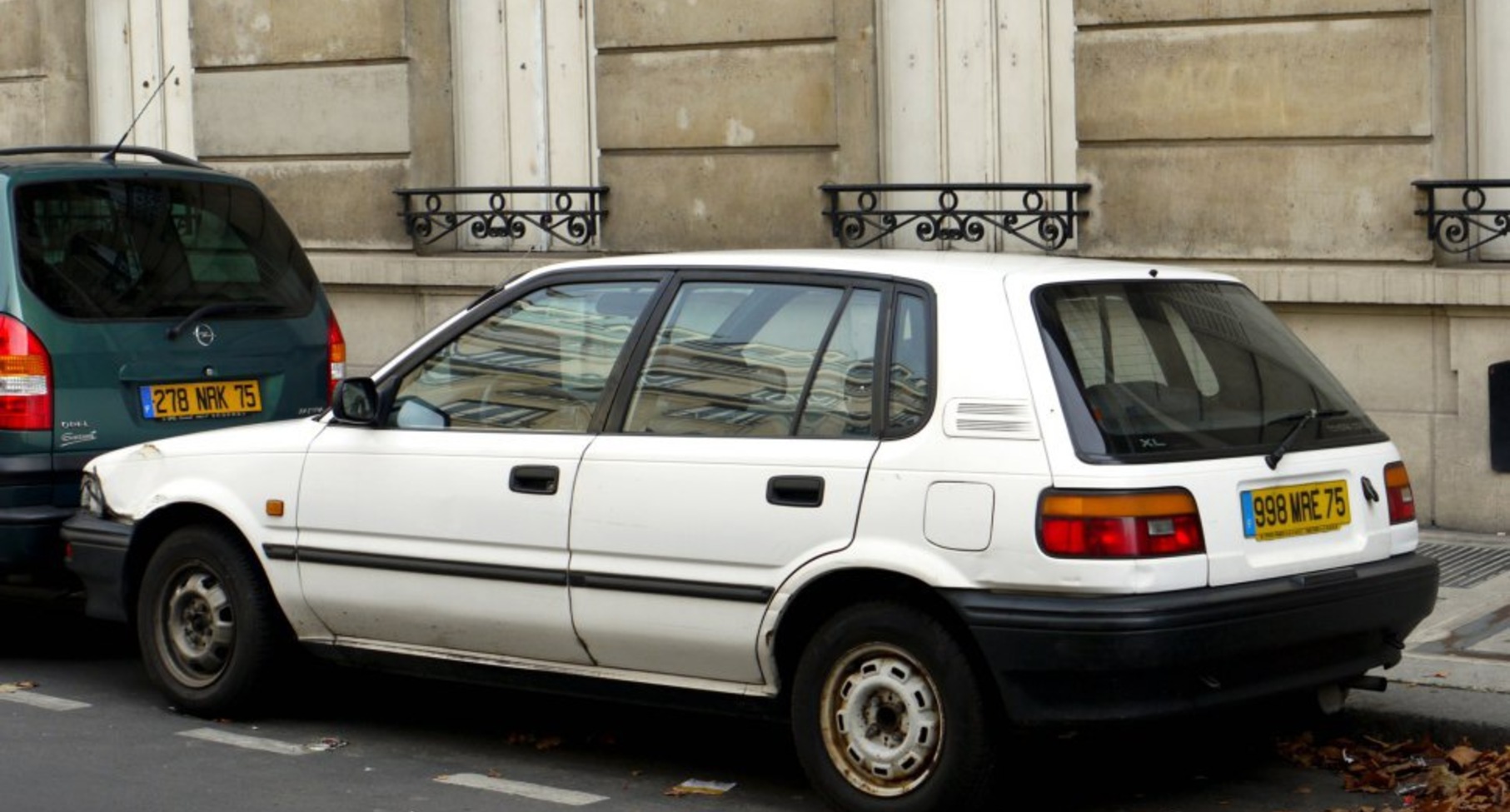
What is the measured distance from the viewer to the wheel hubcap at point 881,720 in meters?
5.73

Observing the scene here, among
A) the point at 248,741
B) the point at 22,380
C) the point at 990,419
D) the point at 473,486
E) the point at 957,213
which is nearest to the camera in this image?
the point at 990,419

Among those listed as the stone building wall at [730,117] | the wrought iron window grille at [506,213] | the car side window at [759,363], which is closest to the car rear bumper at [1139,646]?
the car side window at [759,363]

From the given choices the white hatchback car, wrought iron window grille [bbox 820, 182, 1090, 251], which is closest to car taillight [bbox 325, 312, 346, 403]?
the white hatchback car

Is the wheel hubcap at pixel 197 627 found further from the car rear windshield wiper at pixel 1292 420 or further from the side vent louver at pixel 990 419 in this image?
the car rear windshield wiper at pixel 1292 420

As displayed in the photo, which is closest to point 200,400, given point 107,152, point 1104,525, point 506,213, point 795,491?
point 107,152

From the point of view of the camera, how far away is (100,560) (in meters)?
7.52

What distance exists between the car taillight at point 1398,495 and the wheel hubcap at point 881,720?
1.50 meters

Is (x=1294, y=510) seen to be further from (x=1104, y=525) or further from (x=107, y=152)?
(x=107, y=152)

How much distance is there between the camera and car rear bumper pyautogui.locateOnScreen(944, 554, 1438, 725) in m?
5.44

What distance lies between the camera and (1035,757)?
664 centimetres

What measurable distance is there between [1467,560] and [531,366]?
4.76 metres

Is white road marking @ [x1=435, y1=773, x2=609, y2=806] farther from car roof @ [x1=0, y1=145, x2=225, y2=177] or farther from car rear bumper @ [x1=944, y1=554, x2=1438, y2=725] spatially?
car roof @ [x1=0, y1=145, x2=225, y2=177]

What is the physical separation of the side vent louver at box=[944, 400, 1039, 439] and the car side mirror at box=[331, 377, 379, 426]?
1.97 meters

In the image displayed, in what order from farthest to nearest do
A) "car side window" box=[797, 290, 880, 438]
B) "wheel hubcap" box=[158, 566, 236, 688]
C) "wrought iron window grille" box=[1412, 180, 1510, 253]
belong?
"wrought iron window grille" box=[1412, 180, 1510, 253], "wheel hubcap" box=[158, 566, 236, 688], "car side window" box=[797, 290, 880, 438]
